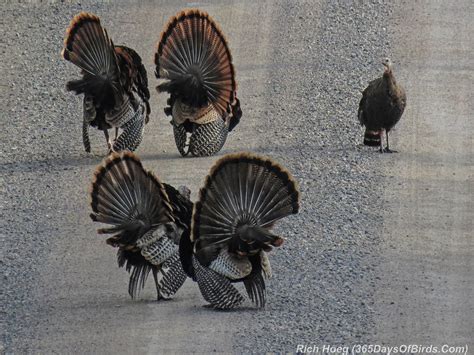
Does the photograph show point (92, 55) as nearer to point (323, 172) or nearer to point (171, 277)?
point (323, 172)

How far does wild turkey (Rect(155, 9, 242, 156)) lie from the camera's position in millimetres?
13336

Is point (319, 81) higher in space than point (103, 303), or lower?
higher

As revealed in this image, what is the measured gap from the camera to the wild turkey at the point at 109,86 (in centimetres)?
1368

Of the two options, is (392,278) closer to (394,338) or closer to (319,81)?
(394,338)

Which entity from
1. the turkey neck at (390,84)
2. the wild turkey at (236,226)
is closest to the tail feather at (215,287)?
the wild turkey at (236,226)

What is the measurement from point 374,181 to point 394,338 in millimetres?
3486

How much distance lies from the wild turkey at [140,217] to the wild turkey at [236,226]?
138mm

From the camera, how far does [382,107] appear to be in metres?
14.4

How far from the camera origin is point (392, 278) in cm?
1159

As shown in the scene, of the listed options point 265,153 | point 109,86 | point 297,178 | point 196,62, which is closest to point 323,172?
point 297,178

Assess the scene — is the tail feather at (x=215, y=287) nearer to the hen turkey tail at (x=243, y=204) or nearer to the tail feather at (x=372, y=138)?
the hen turkey tail at (x=243, y=204)

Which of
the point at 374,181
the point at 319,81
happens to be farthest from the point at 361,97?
the point at 374,181

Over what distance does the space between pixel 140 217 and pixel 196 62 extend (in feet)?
10.0

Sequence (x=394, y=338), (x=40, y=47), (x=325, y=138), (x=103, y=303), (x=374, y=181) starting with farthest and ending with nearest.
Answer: (x=40, y=47)
(x=325, y=138)
(x=374, y=181)
(x=103, y=303)
(x=394, y=338)
